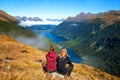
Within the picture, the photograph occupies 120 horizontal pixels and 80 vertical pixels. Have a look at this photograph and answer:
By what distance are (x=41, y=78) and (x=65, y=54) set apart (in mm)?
9937

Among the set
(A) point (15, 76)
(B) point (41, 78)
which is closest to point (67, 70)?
(B) point (41, 78)

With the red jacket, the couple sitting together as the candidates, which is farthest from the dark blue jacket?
the red jacket

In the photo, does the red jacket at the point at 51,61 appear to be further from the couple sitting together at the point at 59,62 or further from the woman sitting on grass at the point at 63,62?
the woman sitting on grass at the point at 63,62

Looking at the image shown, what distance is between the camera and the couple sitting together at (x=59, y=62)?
18.3 meters

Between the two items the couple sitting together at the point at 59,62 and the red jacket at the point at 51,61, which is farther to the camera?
the red jacket at the point at 51,61

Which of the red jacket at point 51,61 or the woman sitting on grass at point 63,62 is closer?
the woman sitting on grass at point 63,62

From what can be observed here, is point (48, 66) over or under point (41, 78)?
under

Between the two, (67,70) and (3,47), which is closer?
(67,70)

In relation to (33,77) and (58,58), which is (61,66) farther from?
(33,77)

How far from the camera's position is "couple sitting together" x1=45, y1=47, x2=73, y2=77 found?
18.3m

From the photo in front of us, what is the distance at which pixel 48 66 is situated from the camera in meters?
18.5

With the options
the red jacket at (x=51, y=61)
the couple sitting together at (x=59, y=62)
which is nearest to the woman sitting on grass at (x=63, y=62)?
the couple sitting together at (x=59, y=62)

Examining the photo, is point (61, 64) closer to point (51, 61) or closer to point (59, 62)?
point (59, 62)

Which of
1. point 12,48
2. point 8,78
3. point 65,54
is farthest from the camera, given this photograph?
point 12,48
